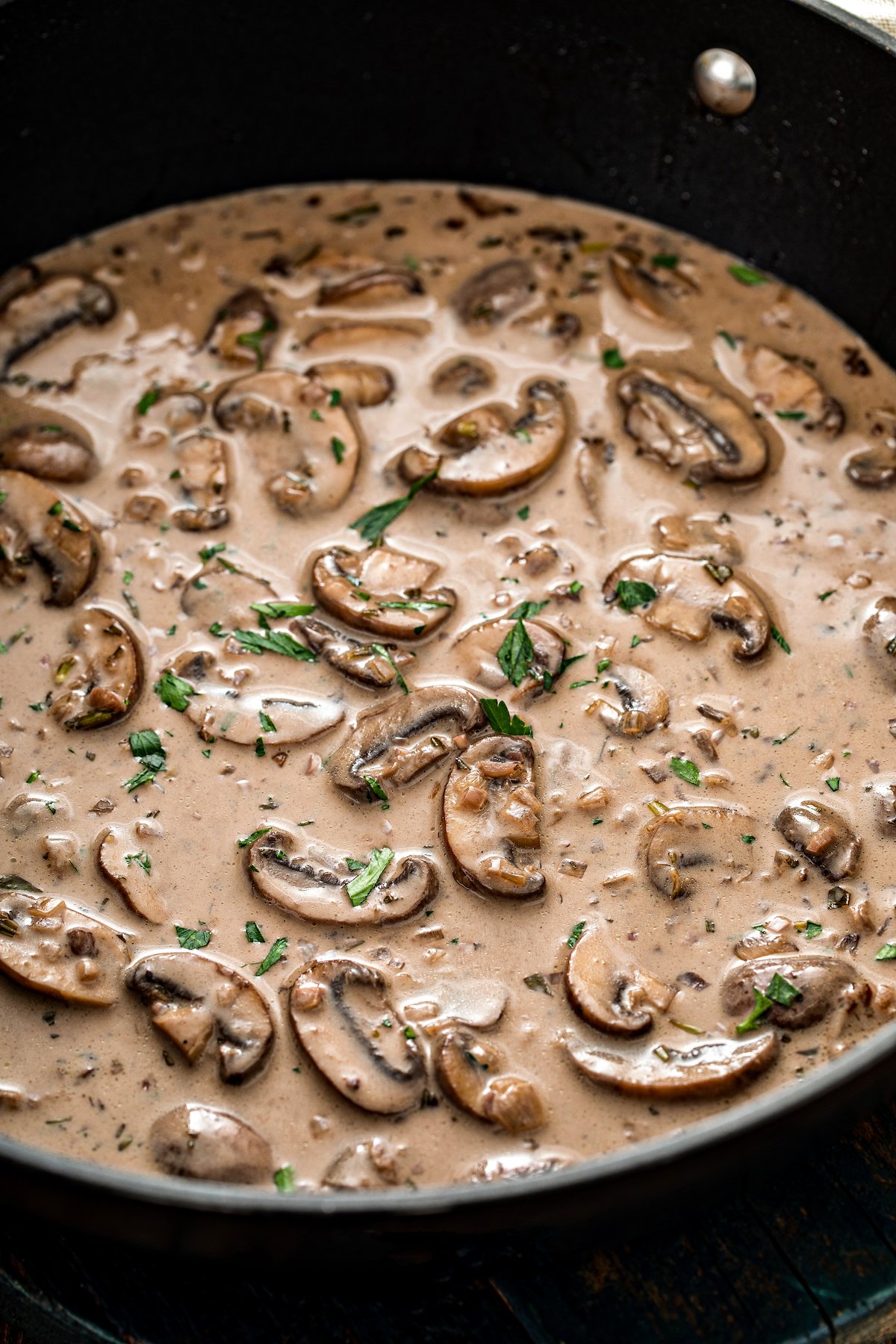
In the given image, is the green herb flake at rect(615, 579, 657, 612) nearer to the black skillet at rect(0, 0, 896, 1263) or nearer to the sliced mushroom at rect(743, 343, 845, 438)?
the sliced mushroom at rect(743, 343, 845, 438)

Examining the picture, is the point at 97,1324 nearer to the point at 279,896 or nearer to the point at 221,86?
the point at 279,896

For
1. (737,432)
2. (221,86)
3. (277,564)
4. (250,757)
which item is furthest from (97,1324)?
(221,86)

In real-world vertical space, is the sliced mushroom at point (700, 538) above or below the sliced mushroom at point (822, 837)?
above

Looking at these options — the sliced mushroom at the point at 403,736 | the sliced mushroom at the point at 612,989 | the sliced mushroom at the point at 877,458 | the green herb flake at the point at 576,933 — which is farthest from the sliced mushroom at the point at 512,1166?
the sliced mushroom at the point at 877,458

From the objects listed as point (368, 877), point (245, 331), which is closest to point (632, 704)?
point (368, 877)

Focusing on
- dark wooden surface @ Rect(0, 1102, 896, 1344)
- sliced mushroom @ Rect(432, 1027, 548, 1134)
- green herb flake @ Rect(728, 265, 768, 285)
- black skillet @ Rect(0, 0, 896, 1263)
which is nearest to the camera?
dark wooden surface @ Rect(0, 1102, 896, 1344)

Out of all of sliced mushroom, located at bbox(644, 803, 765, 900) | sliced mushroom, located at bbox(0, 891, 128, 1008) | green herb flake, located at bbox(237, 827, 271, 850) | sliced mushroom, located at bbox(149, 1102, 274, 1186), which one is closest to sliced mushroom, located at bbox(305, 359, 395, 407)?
green herb flake, located at bbox(237, 827, 271, 850)

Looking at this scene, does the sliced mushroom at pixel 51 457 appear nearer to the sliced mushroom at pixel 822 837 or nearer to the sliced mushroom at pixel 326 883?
the sliced mushroom at pixel 326 883
